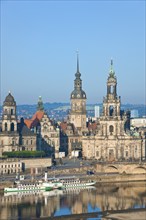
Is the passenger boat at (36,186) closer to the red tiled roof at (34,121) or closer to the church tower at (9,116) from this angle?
the church tower at (9,116)

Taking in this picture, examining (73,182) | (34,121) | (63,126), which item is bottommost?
(73,182)

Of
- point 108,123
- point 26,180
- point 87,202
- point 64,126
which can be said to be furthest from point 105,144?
Answer: point 87,202

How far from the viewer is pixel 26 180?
101 metres

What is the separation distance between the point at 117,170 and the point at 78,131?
84.2 ft

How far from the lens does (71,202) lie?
88.9m

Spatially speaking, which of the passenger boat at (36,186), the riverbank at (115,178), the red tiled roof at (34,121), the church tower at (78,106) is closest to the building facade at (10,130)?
the red tiled roof at (34,121)

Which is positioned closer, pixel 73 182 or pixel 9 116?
pixel 73 182

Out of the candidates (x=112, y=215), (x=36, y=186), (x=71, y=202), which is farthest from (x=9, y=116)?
(x=112, y=215)

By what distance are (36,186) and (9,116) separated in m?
22.2

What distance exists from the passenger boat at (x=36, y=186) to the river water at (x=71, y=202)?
1.38 m

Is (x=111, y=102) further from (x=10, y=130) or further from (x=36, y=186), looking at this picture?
(x=36, y=186)

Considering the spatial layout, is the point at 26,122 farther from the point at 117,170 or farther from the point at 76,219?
the point at 76,219

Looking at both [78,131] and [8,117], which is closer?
[8,117]

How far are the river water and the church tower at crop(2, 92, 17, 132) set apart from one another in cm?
2219
